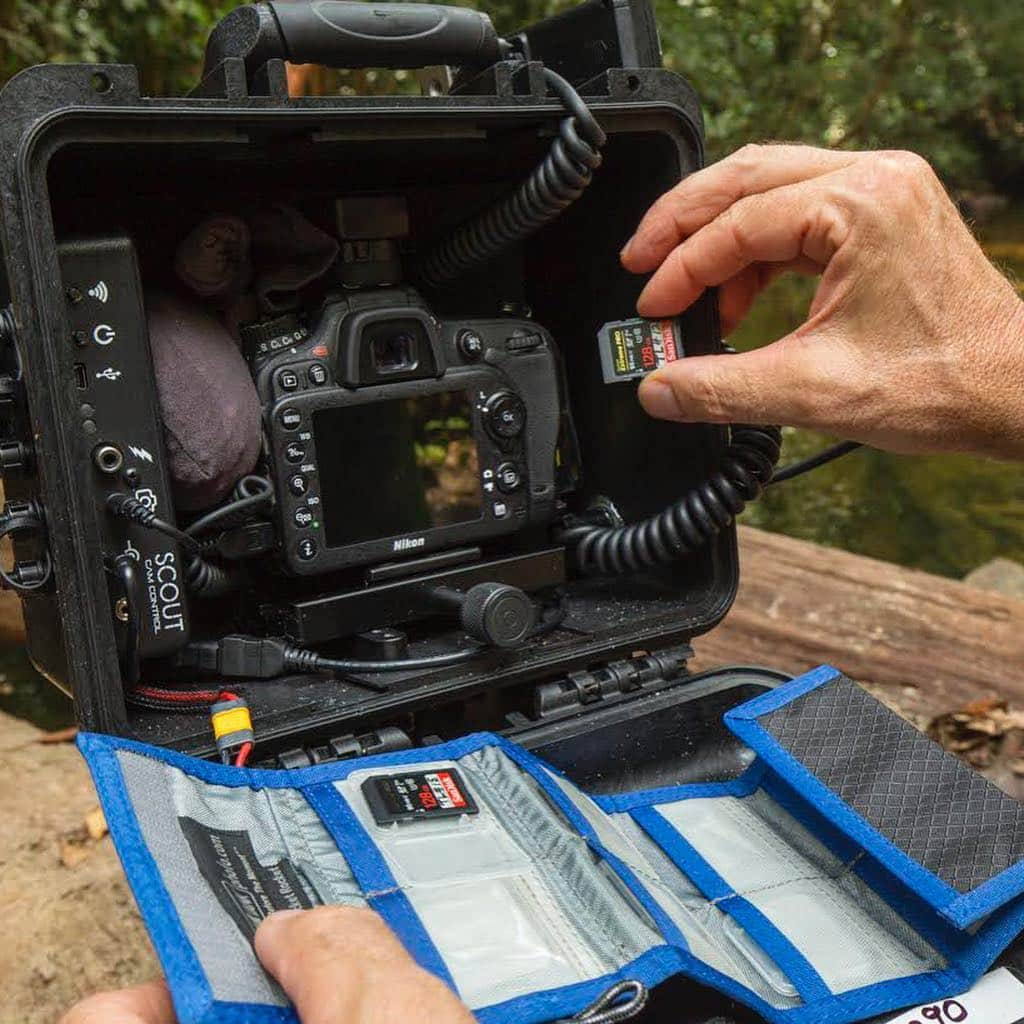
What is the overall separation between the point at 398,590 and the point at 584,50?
73 cm

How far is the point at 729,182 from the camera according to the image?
1.35 metres

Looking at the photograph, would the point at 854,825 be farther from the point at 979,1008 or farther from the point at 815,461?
the point at 815,461

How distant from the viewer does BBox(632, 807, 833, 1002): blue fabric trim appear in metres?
1.07

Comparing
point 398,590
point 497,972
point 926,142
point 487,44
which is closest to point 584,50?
point 487,44

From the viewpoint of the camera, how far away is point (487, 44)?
1.32 m

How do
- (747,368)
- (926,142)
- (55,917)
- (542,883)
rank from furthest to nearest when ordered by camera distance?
(926,142) < (55,917) < (747,368) < (542,883)

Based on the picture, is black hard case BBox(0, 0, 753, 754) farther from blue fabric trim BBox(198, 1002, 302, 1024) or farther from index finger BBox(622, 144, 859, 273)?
blue fabric trim BBox(198, 1002, 302, 1024)

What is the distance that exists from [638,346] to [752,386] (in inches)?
8.9

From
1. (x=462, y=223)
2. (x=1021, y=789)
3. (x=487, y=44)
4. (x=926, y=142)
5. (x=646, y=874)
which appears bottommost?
(x=1021, y=789)

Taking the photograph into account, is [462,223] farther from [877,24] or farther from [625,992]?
[877,24]

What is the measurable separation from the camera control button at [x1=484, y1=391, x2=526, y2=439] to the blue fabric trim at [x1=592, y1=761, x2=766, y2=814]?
0.48m

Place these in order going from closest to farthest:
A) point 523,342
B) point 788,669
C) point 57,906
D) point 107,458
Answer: point 107,458 → point 523,342 → point 57,906 → point 788,669

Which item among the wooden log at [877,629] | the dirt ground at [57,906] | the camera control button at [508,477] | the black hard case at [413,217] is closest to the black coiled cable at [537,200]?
Answer: the black hard case at [413,217]

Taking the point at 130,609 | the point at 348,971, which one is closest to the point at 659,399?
the point at 130,609
